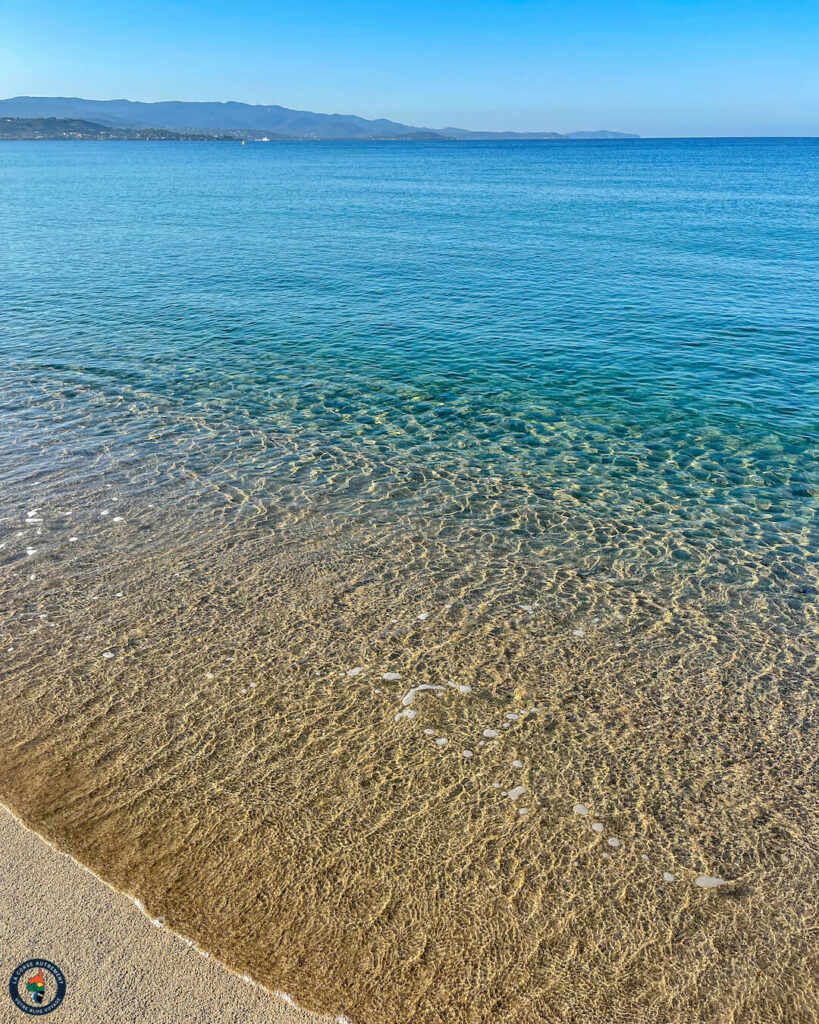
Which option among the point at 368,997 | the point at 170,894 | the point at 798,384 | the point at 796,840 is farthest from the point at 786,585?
the point at 798,384

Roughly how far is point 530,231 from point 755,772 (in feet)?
159

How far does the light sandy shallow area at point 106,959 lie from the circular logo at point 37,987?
0.05m

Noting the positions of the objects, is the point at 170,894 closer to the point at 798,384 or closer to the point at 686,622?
the point at 686,622

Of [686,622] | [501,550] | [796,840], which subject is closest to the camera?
[796,840]

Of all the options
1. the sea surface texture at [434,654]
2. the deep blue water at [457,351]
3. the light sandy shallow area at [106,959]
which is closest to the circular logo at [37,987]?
the light sandy shallow area at [106,959]

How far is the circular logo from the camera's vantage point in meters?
5.80

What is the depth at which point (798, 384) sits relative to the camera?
72.1 feet

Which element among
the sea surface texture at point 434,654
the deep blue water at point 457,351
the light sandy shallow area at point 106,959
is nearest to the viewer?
the light sandy shallow area at point 106,959

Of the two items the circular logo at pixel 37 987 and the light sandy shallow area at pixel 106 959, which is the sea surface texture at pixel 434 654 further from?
the circular logo at pixel 37 987

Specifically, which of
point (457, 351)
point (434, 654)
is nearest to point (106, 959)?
point (434, 654)

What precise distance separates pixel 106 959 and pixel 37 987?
1.77 ft

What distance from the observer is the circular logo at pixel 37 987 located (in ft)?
19.0

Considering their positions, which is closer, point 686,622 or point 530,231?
point 686,622

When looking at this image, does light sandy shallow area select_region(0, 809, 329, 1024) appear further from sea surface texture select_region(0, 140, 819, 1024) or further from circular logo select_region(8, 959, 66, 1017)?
sea surface texture select_region(0, 140, 819, 1024)
